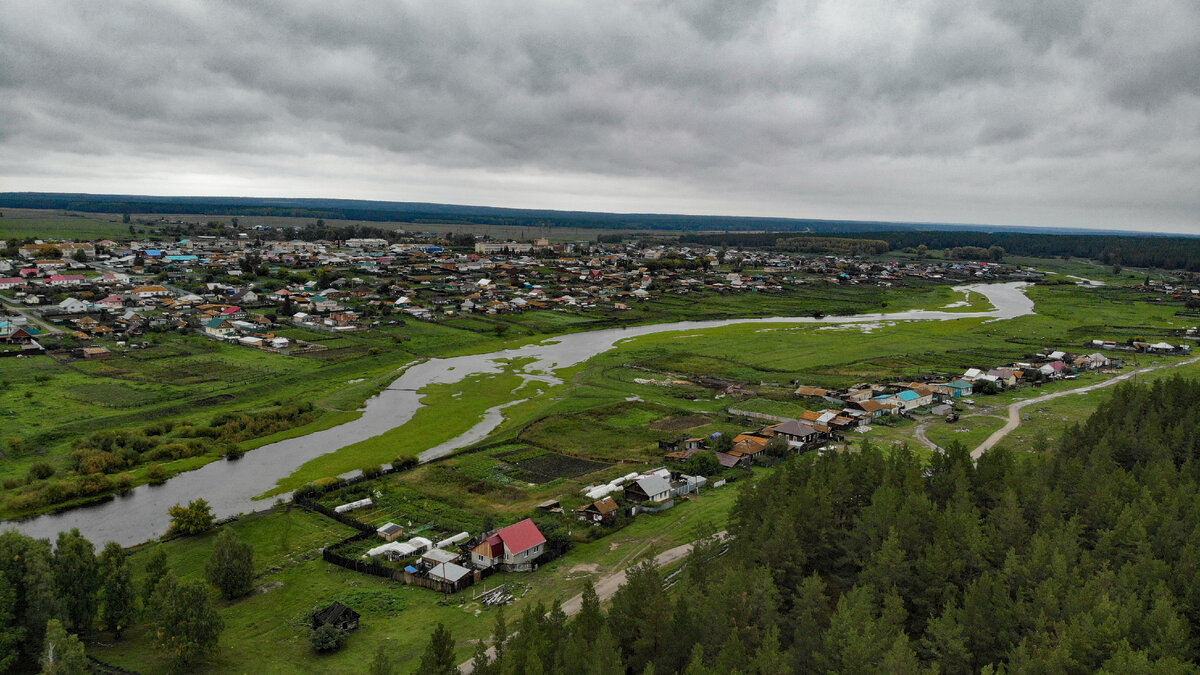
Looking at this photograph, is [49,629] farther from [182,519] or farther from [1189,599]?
[1189,599]

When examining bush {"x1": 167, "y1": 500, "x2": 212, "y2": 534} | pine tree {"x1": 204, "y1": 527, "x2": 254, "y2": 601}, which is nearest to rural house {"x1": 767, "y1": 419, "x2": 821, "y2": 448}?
pine tree {"x1": 204, "y1": 527, "x2": 254, "y2": 601}

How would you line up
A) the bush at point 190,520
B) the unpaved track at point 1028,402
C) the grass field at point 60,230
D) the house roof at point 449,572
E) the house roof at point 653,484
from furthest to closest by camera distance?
the grass field at point 60,230 → the unpaved track at point 1028,402 → the house roof at point 653,484 → the bush at point 190,520 → the house roof at point 449,572

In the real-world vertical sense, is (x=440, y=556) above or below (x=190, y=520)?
above

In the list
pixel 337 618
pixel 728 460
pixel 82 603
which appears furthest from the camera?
pixel 728 460

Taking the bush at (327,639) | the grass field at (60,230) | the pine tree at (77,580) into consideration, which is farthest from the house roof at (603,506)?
the grass field at (60,230)

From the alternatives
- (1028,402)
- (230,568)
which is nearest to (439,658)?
(230,568)

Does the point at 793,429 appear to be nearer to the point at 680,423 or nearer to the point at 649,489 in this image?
the point at 680,423

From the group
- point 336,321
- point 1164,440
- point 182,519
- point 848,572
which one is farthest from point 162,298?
point 1164,440

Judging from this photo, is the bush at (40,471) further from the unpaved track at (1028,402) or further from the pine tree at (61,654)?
the unpaved track at (1028,402)
